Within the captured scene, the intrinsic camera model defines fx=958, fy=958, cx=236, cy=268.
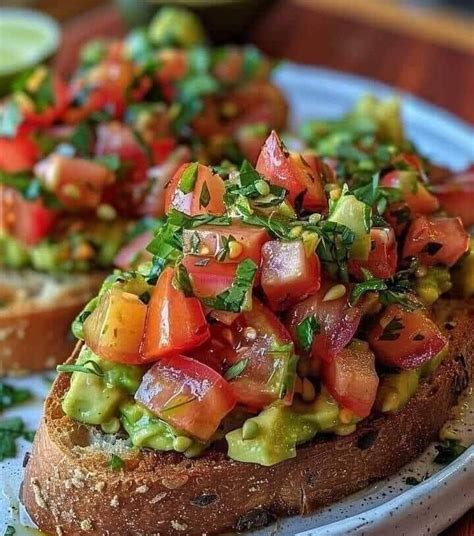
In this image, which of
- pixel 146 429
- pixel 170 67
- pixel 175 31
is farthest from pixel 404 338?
pixel 175 31

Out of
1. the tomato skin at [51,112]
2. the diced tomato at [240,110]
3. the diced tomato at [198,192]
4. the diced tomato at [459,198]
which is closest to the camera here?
the diced tomato at [198,192]

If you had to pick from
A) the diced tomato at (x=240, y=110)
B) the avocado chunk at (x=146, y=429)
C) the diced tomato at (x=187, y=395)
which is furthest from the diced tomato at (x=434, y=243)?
the diced tomato at (x=240, y=110)

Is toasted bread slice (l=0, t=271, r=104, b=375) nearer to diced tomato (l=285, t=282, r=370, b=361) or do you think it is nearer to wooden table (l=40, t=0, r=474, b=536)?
diced tomato (l=285, t=282, r=370, b=361)

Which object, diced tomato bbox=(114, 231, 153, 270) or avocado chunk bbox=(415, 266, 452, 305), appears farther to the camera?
diced tomato bbox=(114, 231, 153, 270)

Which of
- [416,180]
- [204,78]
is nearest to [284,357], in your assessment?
[416,180]

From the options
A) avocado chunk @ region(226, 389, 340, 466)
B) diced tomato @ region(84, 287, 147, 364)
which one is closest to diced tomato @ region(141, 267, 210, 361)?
diced tomato @ region(84, 287, 147, 364)

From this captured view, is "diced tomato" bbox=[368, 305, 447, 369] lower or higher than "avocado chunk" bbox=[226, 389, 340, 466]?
higher

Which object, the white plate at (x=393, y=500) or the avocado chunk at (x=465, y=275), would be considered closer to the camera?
the white plate at (x=393, y=500)

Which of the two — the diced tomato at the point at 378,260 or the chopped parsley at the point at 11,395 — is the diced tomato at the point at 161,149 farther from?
the diced tomato at the point at 378,260
